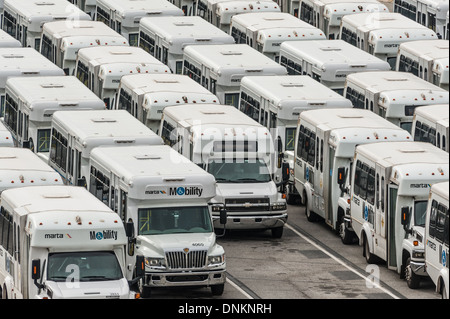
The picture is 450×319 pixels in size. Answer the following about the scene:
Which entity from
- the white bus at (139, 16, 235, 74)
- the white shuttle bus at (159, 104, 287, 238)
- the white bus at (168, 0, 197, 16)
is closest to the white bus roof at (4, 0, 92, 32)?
the white bus at (139, 16, 235, 74)

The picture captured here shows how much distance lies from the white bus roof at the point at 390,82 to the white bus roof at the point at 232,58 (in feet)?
9.89

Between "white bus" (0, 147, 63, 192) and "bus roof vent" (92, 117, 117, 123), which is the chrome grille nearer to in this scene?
"white bus" (0, 147, 63, 192)

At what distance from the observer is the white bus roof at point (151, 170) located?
38406mm

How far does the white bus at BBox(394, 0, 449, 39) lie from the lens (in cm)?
6275

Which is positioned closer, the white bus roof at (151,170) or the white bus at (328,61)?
the white bus roof at (151,170)

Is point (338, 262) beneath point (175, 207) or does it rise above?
beneath

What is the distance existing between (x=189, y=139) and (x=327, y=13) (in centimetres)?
2026

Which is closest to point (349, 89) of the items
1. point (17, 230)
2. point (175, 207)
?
point (175, 207)

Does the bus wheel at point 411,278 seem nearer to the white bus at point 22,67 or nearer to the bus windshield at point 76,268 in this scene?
the bus windshield at point 76,268

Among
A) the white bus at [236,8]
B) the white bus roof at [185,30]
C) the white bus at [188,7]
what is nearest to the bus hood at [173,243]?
the white bus roof at [185,30]

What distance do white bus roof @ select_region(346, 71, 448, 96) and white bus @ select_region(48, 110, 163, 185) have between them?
8.51 m

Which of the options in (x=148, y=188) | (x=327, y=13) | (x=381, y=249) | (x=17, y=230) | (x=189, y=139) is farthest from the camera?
(x=327, y=13)

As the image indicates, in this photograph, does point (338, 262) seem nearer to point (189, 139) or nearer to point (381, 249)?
point (381, 249)

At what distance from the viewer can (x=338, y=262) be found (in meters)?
42.6
